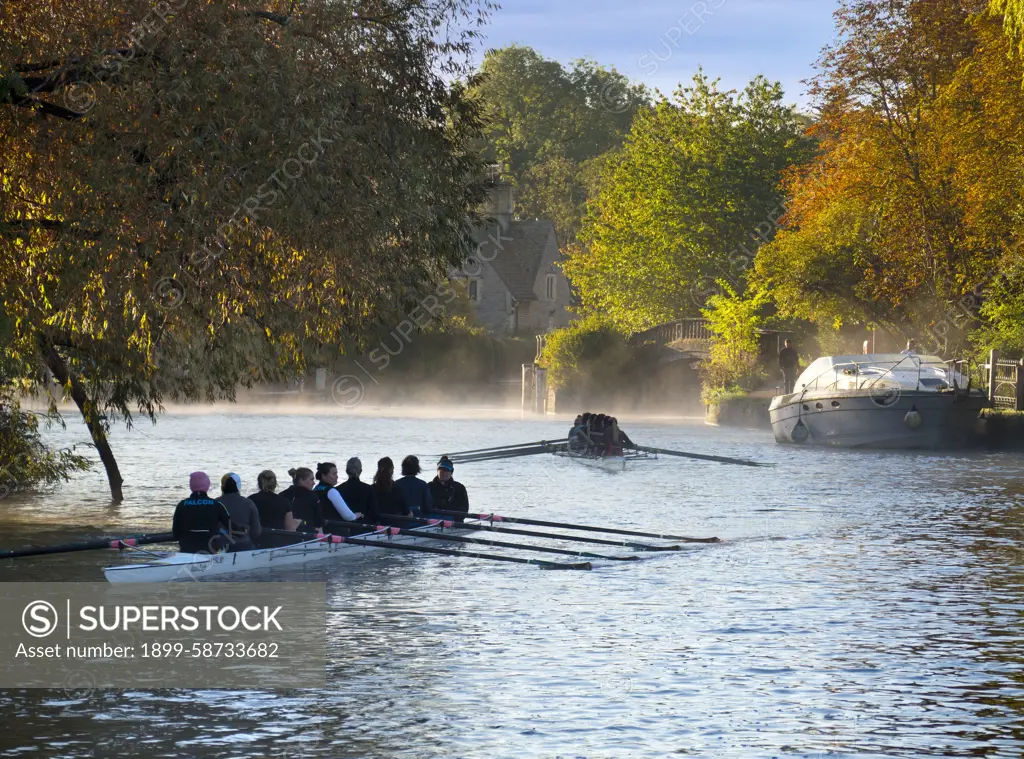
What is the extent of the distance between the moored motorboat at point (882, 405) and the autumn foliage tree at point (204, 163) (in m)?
27.8

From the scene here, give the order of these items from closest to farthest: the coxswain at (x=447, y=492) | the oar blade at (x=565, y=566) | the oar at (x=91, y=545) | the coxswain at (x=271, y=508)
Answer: the oar at (x=91, y=545) < the oar blade at (x=565, y=566) < the coxswain at (x=271, y=508) < the coxswain at (x=447, y=492)

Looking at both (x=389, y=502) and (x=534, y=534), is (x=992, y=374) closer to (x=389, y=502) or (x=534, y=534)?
(x=534, y=534)

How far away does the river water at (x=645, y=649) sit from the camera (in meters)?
11.7

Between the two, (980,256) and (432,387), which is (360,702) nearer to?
(980,256)

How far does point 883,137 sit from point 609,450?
16.9m

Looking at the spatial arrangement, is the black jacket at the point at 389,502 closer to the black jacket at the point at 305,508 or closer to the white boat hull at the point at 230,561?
the white boat hull at the point at 230,561

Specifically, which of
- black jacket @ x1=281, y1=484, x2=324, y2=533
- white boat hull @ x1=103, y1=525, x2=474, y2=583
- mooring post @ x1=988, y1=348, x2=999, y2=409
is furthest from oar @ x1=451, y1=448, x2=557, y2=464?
black jacket @ x1=281, y1=484, x2=324, y2=533

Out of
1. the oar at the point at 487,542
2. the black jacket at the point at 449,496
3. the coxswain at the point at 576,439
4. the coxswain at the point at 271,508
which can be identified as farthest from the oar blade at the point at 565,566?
the coxswain at the point at 576,439

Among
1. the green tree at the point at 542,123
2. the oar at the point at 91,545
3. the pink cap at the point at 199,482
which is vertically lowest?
the oar at the point at 91,545

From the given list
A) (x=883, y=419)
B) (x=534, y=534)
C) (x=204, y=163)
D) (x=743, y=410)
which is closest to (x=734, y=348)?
(x=743, y=410)

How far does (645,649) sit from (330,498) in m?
7.53

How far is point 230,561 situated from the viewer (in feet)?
62.1

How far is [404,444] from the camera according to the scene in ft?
169

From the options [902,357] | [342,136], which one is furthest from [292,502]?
[902,357]
